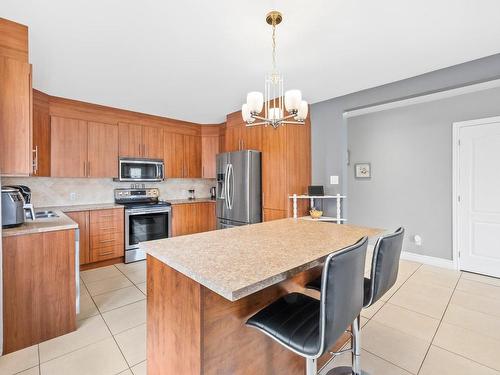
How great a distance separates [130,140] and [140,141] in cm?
16

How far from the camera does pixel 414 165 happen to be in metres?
3.81

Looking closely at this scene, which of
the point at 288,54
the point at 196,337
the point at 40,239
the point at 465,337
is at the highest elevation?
the point at 288,54

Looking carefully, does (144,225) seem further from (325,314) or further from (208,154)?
(325,314)

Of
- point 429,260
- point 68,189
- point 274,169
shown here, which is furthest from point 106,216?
point 429,260

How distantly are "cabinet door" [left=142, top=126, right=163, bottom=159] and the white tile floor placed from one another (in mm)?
2185

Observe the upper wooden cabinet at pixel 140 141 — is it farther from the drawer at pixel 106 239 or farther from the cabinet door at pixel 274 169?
the cabinet door at pixel 274 169

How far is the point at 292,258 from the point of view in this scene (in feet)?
3.87

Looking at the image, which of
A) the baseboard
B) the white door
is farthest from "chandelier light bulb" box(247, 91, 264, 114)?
the baseboard

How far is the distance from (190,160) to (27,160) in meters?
3.10

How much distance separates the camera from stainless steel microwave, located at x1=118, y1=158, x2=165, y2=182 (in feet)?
13.0

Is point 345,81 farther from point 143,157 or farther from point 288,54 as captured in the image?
point 143,157

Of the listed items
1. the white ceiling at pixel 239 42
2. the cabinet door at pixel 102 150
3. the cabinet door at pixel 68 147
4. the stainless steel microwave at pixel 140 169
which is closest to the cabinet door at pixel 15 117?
the white ceiling at pixel 239 42

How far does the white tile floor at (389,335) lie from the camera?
171 cm

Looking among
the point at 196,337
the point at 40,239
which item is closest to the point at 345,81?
the point at 196,337
